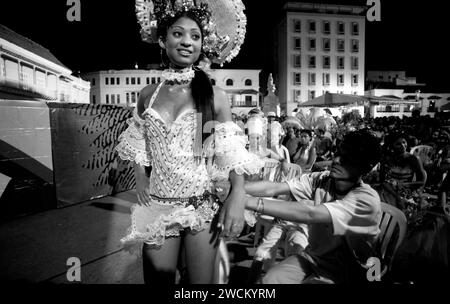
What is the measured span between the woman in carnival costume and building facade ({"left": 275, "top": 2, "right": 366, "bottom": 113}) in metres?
43.1

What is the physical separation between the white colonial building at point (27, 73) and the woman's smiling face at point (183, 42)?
1692cm

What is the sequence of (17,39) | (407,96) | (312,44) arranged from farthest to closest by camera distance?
(312,44) < (407,96) < (17,39)

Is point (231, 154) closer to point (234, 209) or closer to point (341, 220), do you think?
point (234, 209)

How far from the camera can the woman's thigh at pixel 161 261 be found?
1.44 metres

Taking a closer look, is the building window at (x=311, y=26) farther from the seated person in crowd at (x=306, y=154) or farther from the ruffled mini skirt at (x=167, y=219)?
the ruffled mini skirt at (x=167, y=219)

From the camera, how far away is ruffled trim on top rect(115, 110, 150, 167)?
5.28 ft

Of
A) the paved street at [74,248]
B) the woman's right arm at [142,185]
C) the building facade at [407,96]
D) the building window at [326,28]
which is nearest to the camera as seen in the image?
the woman's right arm at [142,185]

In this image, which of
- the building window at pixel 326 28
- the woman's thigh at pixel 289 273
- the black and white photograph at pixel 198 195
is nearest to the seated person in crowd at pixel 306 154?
the black and white photograph at pixel 198 195

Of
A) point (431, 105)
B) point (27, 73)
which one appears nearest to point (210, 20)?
point (27, 73)

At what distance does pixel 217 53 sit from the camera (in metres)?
1.66

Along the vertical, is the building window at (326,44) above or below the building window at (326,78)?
above

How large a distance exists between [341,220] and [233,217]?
0.79 metres

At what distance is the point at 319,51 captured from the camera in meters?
43.7
